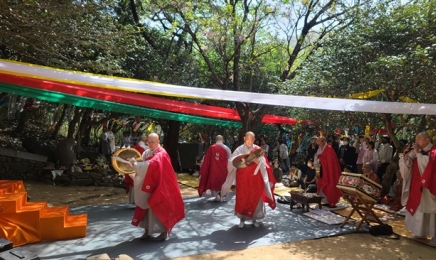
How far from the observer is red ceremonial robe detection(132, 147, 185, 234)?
16.3 feet

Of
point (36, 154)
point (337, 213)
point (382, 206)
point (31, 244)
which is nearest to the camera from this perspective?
point (31, 244)

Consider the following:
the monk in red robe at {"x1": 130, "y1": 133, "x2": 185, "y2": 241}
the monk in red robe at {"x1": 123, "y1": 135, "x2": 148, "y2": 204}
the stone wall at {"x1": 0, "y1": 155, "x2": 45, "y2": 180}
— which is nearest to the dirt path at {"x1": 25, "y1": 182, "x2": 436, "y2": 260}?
the monk in red robe at {"x1": 130, "y1": 133, "x2": 185, "y2": 241}

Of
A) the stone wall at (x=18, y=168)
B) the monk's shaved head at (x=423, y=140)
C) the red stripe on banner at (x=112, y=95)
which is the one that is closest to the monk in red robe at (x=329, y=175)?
the monk's shaved head at (x=423, y=140)

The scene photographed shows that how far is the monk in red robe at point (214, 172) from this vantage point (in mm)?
8305

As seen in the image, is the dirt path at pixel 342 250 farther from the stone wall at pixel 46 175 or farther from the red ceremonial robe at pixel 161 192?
the stone wall at pixel 46 175

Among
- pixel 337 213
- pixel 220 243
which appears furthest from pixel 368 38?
pixel 220 243

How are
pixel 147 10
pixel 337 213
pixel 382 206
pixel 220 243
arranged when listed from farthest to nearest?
pixel 147 10
pixel 382 206
pixel 337 213
pixel 220 243

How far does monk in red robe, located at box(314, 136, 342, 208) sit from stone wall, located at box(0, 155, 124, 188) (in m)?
5.47

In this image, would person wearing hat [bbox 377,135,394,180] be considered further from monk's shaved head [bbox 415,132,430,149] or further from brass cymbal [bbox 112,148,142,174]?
brass cymbal [bbox 112,148,142,174]

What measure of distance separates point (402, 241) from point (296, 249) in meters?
1.87

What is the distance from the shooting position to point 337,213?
7203mm

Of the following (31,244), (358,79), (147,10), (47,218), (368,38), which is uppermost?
(147,10)

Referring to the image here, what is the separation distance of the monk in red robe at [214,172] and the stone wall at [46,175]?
108 inches

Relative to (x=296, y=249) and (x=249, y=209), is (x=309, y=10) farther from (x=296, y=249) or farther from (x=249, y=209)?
(x=296, y=249)
